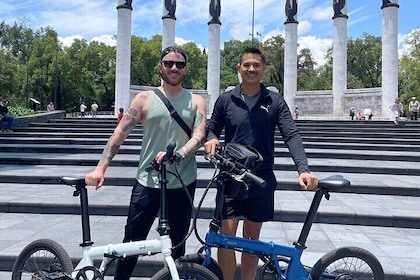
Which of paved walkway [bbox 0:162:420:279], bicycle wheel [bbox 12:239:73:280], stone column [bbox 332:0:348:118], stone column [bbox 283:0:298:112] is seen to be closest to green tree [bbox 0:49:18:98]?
stone column [bbox 283:0:298:112]

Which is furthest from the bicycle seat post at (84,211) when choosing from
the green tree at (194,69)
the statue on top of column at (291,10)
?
the green tree at (194,69)

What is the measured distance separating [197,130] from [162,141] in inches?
10.8

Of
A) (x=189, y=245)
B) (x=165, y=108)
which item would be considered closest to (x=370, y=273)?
(x=165, y=108)

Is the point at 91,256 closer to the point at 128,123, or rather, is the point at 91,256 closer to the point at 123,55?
the point at 128,123

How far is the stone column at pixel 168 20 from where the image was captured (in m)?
31.5

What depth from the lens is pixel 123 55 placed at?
99.0 ft

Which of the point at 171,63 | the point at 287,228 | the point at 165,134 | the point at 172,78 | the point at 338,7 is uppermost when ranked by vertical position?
the point at 338,7

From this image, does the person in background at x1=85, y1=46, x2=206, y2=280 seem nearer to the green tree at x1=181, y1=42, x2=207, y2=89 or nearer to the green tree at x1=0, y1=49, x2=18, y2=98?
the green tree at x1=0, y1=49, x2=18, y2=98

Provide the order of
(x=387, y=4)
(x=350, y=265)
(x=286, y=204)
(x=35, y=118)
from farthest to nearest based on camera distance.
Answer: (x=387, y=4), (x=35, y=118), (x=286, y=204), (x=350, y=265)

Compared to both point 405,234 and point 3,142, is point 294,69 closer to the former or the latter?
point 3,142

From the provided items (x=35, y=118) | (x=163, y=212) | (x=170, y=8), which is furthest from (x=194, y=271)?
(x=170, y=8)

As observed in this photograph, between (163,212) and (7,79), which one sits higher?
(7,79)

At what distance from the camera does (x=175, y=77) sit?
8.86 ft

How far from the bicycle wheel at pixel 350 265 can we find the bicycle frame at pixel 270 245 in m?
0.20
